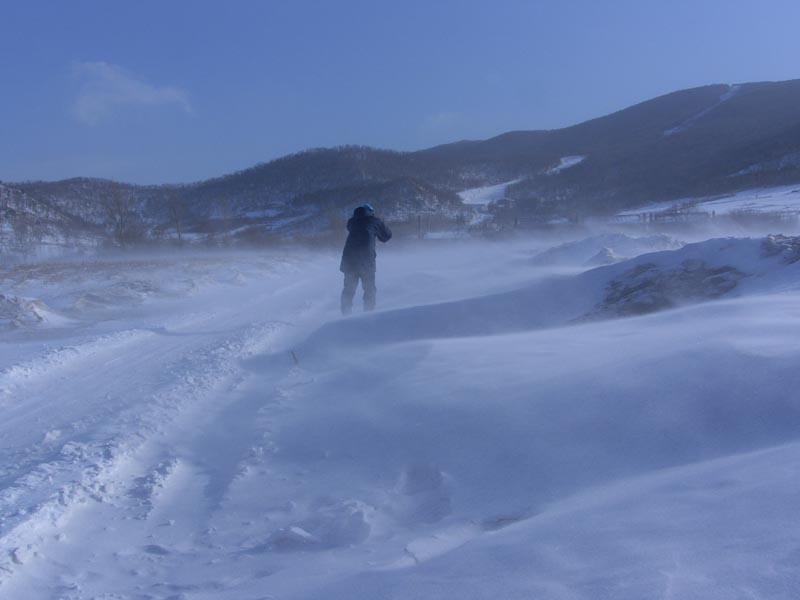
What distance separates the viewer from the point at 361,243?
36.6 feet

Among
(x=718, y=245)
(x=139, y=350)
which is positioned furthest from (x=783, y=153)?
(x=139, y=350)

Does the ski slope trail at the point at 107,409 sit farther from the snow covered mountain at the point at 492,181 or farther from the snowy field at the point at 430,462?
the snow covered mountain at the point at 492,181

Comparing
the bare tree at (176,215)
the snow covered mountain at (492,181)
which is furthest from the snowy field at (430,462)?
the bare tree at (176,215)

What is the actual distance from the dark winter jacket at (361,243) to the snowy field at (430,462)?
266 cm

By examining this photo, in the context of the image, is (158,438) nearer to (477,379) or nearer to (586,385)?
(477,379)

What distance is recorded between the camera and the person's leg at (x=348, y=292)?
1112cm

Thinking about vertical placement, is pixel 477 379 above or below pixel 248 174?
below

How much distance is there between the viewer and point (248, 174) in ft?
363

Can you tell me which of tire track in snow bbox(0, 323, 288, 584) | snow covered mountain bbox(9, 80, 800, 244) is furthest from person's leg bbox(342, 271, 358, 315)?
snow covered mountain bbox(9, 80, 800, 244)

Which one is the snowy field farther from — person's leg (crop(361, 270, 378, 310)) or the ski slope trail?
person's leg (crop(361, 270, 378, 310))

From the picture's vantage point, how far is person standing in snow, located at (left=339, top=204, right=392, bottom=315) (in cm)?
1113

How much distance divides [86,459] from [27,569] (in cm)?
150

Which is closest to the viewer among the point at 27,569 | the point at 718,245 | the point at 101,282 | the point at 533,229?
the point at 27,569

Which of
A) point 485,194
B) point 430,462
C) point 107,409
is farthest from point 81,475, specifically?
point 485,194
